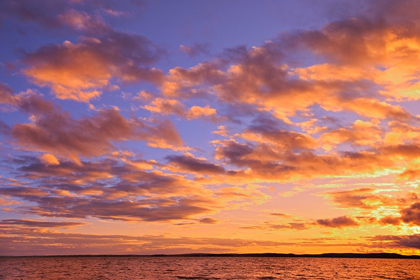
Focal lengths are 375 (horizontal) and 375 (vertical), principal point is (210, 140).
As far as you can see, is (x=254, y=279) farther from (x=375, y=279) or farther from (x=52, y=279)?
(x=52, y=279)

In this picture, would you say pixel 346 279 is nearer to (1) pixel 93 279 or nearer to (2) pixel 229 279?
(2) pixel 229 279

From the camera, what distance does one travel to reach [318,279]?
99438 millimetres

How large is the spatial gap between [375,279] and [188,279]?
51.0m

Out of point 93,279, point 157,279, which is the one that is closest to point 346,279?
point 157,279

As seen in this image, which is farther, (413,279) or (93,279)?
(413,279)

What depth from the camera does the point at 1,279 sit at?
98.2 metres

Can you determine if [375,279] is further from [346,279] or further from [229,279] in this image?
[229,279]

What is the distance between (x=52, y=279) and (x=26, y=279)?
264 inches

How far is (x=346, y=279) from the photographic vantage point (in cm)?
10119

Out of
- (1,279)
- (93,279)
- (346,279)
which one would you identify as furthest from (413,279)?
(1,279)

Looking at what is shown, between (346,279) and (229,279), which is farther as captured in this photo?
(346,279)

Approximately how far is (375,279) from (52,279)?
8581 cm

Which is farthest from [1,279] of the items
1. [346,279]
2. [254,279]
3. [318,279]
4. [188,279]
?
[346,279]

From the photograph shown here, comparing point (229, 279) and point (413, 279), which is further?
point (413, 279)
